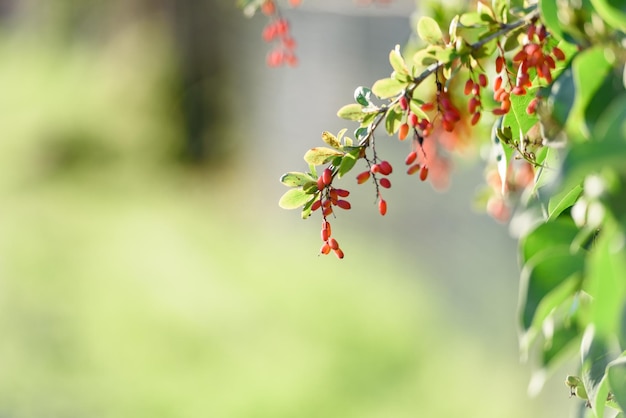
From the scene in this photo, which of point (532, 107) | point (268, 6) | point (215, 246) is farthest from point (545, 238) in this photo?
point (215, 246)

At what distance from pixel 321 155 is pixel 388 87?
2.8 inches

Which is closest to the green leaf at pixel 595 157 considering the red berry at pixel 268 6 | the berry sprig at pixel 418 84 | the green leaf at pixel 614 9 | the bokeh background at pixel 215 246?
the green leaf at pixel 614 9

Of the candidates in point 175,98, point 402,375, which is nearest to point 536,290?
point 402,375

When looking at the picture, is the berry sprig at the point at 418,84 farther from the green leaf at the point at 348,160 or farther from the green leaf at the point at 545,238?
the green leaf at the point at 545,238

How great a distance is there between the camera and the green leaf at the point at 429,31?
0.58 m

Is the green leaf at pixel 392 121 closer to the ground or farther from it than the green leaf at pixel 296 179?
farther from it

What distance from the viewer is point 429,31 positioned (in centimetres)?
59

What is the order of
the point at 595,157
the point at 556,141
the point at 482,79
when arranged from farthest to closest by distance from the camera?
1. the point at 482,79
2. the point at 556,141
3. the point at 595,157

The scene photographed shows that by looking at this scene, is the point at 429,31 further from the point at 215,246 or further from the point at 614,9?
the point at 215,246

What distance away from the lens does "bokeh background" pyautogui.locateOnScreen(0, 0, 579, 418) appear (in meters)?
3.12

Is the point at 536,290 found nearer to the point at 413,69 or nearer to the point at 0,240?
the point at 413,69

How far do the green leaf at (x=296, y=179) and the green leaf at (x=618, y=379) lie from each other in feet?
0.74

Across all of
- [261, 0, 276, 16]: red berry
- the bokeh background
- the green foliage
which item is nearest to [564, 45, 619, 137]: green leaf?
the green foliage

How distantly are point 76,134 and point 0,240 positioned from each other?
1.49 metres
